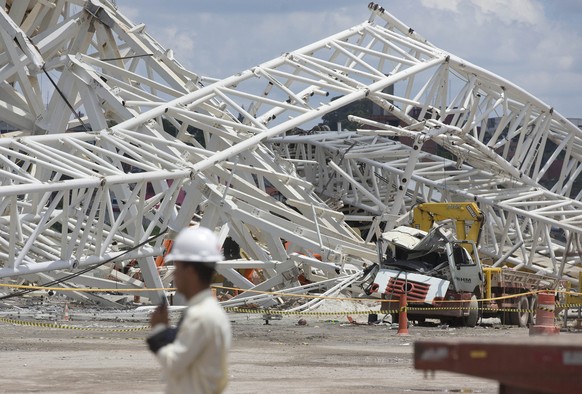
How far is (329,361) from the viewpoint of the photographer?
61.1ft

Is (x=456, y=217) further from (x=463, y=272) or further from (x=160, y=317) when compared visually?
(x=160, y=317)

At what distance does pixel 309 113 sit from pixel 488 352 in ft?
85.2

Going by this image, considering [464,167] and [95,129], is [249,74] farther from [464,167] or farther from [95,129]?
[464,167]

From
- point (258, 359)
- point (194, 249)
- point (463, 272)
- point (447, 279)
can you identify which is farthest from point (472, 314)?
point (194, 249)

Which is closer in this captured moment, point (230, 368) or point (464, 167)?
point (230, 368)

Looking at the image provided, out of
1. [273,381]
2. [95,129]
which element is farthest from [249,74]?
[273,381]

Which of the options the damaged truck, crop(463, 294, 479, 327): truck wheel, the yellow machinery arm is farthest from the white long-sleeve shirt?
the yellow machinery arm

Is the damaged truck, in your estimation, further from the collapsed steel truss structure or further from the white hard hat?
the white hard hat

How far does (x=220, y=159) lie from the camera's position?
29500 mm

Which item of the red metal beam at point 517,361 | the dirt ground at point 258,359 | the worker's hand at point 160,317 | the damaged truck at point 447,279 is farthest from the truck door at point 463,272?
the worker's hand at point 160,317

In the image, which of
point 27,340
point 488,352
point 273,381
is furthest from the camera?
point 27,340

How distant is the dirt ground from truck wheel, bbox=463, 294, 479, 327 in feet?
2.21

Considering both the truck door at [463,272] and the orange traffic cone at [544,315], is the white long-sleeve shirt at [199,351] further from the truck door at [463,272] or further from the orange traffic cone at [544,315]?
the truck door at [463,272]

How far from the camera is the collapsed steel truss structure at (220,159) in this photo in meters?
27.4
